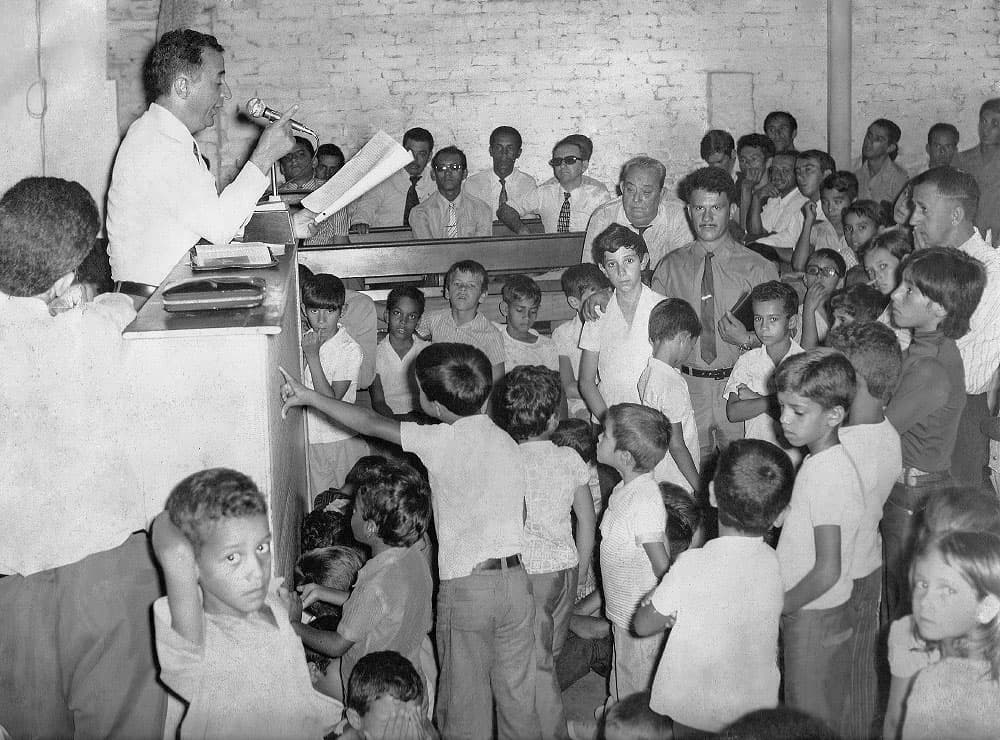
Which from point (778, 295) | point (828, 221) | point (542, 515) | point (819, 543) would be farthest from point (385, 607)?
point (828, 221)

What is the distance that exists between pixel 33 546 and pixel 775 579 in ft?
4.99

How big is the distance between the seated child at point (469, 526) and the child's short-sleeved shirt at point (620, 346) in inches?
45.4

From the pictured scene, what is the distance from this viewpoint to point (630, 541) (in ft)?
9.19

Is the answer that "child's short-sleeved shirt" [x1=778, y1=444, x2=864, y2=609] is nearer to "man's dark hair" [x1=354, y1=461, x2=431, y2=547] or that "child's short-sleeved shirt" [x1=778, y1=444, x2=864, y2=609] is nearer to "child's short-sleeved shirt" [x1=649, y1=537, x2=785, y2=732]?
"child's short-sleeved shirt" [x1=649, y1=537, x2=785, y2=732]

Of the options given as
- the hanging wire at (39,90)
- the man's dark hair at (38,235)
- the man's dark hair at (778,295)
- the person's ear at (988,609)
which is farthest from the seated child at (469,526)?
the hanging wire at (39,90)

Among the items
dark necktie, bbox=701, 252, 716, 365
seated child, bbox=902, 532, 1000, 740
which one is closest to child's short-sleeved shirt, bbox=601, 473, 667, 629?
seated child, bbox=902, 532, 1000, 740

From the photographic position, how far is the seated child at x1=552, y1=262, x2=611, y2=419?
434cm

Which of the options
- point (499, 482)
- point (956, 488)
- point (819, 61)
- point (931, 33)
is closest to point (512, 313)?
point (499, 482)

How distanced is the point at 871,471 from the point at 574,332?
1.92 metres

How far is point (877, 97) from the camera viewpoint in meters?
8.34

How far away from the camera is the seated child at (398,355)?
471 cm

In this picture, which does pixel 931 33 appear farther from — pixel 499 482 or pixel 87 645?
pixel 87 645

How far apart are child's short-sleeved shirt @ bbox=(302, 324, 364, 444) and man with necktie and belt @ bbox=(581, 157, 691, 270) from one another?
113 cm

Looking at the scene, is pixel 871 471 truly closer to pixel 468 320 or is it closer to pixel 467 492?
pixel 467 492
